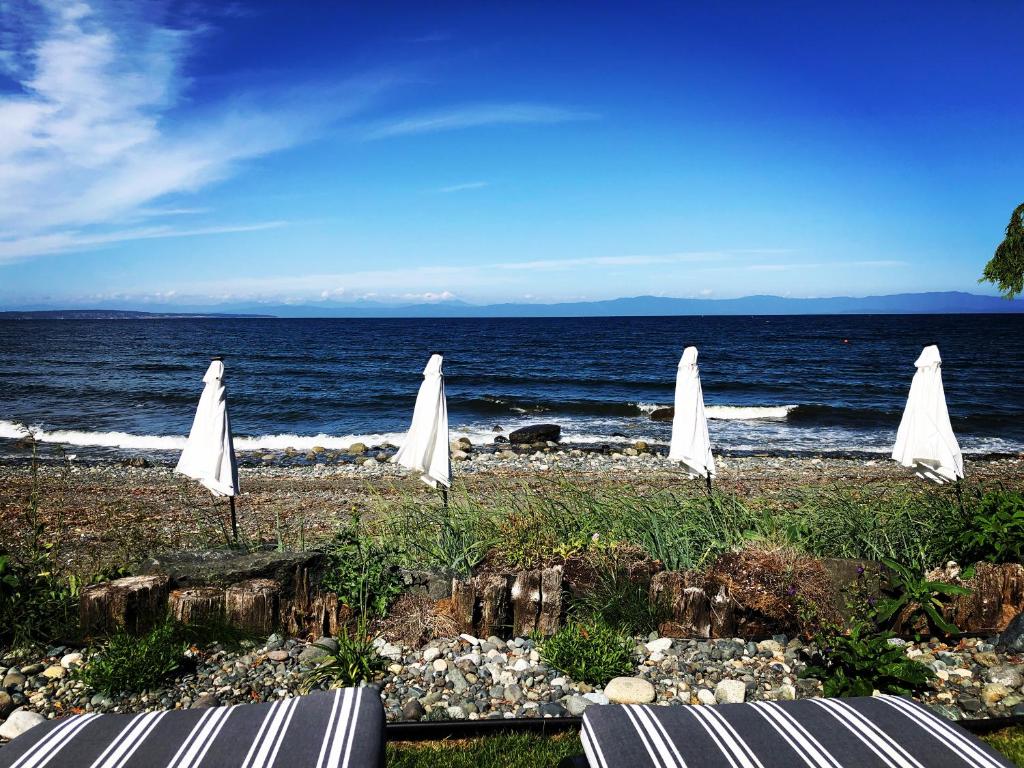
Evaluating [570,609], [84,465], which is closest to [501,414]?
[84,465]

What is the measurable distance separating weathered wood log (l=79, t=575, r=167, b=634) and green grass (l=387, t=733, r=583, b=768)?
87.5 inches

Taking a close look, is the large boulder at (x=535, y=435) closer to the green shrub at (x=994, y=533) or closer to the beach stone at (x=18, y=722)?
A: the green shrub at (x=994, y=533)

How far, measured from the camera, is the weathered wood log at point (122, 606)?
15.7 ft

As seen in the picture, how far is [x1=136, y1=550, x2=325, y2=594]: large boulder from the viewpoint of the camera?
5109mm

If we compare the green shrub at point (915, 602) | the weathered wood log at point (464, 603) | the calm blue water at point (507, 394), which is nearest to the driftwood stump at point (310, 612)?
the weathered wood log at point (464, 603)

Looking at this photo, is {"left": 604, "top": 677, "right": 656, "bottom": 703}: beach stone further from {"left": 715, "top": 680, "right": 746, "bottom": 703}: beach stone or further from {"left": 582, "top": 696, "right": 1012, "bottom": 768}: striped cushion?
{"left": 582, "top": 696, "right": 1012, "bottom": 768}: striped cushion

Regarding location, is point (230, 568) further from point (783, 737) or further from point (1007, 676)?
point (1007, 676)

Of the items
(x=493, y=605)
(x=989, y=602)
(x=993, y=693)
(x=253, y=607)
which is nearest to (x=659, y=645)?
(x=493, y=605)

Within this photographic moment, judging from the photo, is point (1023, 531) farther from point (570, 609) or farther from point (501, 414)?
point (501, 414)

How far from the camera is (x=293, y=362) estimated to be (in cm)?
4547

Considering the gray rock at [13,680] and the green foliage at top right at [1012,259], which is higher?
the green foliage at top right at [1012,259]

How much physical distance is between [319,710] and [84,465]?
58.2 ft

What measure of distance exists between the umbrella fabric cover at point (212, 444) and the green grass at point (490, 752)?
4.44m

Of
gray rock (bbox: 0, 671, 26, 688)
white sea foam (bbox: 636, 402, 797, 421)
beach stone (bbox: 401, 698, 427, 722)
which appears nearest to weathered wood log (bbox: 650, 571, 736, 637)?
beach stone (bbox: 401, 698, 427, 722)
